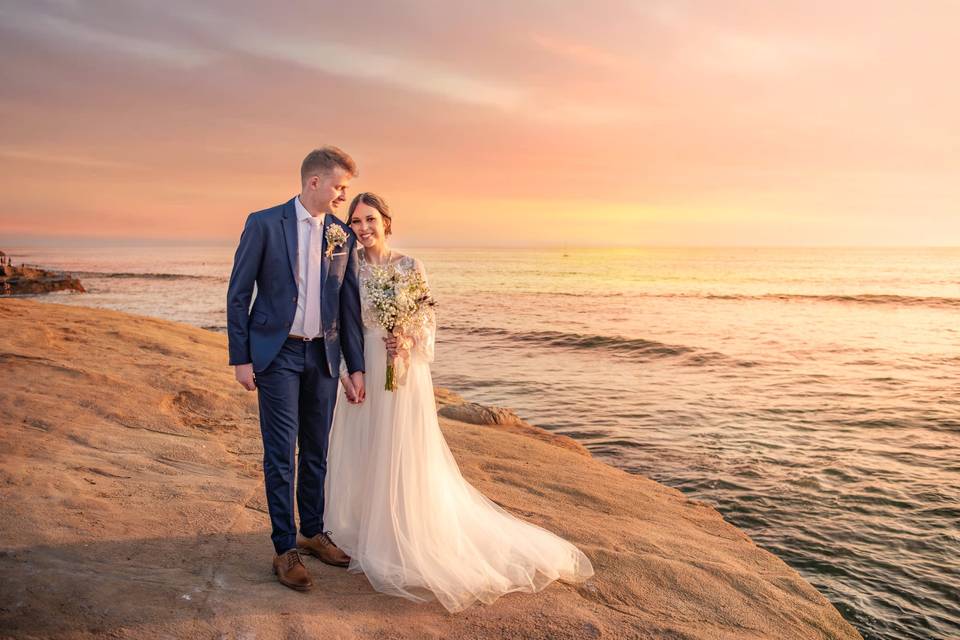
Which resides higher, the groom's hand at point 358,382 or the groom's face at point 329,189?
the groom's face at point 329,189

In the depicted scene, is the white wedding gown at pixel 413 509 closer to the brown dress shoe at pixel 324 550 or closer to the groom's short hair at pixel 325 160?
the brown dress shoe at pixel 324 550

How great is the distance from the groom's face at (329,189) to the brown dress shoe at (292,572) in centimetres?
213

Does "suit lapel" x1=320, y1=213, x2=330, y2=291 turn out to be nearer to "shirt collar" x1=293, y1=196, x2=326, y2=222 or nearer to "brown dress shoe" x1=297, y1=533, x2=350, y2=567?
"shirt collar" x1=293, y1=196, x2=326, y2=222

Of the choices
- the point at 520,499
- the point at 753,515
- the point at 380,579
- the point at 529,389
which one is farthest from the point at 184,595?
the point at 529,389

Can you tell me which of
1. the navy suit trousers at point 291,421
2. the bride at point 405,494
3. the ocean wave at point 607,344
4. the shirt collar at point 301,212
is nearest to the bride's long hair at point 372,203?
the bride at point 405,494

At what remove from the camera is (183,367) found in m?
9.28

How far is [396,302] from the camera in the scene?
4.42 m

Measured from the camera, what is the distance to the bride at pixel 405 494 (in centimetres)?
424

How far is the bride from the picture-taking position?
4242 mm

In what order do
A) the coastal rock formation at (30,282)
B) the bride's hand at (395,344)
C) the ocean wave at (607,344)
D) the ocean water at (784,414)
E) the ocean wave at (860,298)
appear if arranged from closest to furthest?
1. the bride's hand at (395,344)
2. the ocean water at (784,414)
3. the ocean wave at (607,344)
4. the coastal rock formation at (30,282)
5. the ocean wave at (860,298)

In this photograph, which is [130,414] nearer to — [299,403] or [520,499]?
[299,403]

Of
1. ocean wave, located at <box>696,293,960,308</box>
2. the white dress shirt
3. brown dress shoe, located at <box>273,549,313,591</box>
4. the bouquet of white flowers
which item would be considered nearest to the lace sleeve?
the bouquet of white flowers

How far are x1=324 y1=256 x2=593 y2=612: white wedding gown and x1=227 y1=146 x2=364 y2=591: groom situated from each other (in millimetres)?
399

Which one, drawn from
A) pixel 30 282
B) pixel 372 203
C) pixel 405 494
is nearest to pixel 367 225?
pixel 372 203
